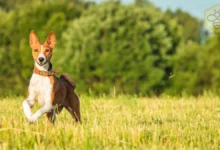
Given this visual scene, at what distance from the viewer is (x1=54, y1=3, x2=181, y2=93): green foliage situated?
5341 centimetres

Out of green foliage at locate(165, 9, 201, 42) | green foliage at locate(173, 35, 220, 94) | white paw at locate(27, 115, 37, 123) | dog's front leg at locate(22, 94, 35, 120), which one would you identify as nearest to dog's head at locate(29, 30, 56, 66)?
dog's front leg at locate(22, 94, 35, 120)

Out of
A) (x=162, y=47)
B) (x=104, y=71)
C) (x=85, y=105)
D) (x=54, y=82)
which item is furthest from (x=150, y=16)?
(x=54, y=82)

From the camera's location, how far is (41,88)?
6.41 meters

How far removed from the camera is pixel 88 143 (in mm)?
5465

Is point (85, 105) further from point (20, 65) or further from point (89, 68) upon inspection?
point (20, 65)

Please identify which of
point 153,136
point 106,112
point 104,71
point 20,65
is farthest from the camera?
point 20,65

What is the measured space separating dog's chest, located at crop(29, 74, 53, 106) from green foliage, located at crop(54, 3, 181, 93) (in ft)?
150

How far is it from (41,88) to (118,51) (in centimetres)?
4644

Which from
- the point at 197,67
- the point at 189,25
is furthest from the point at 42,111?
the point at 189,25

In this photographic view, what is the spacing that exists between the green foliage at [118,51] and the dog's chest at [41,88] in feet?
150

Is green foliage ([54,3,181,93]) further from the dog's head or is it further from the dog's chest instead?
the dog's chest

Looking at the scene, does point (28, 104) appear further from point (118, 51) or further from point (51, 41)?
point (118, 51)

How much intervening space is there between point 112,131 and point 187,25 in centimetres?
9581

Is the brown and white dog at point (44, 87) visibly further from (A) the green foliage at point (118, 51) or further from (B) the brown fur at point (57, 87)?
(A) the green foliage at point (118, 51)
